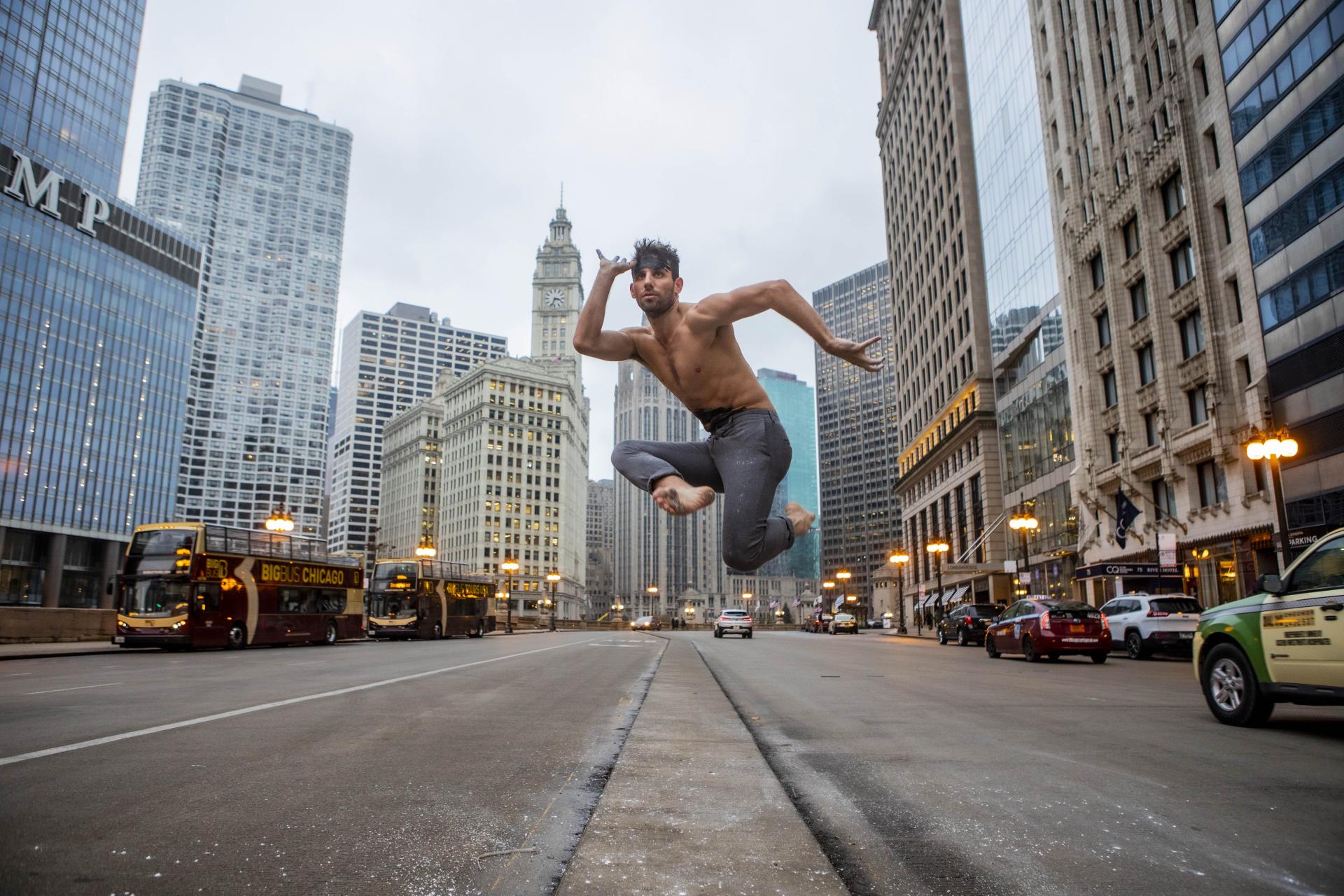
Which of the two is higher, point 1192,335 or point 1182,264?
point 1182,264

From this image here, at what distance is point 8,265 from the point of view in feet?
245

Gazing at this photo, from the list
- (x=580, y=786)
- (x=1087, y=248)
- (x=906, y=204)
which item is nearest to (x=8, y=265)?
(x=906, y=204)

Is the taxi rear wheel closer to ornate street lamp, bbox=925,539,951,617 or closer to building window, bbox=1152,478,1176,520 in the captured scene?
building window, bbox=1152,478,1176,520

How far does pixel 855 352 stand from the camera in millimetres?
3922

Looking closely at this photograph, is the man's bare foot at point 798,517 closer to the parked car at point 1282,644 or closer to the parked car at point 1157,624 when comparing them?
the parked car at point 1282,644

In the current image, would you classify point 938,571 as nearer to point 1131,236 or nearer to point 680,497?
point 1131,236

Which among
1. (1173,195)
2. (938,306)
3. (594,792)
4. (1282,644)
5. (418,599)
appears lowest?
(594,792)

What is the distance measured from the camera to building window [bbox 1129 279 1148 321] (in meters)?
36.9

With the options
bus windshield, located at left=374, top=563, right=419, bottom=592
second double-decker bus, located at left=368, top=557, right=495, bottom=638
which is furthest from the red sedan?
bus windshield, located at left=374, top=563, right=419, bottom=592

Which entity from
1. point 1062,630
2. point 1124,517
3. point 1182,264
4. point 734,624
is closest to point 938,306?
point 1182,264

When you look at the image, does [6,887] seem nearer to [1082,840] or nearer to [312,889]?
[312,889]

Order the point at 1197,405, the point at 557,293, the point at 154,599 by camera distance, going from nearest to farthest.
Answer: the point at 154,599 → the point at 1197,405 → the point at 557,293

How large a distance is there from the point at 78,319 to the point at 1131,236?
3580 inches

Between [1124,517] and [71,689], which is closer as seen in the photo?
[71,689]
